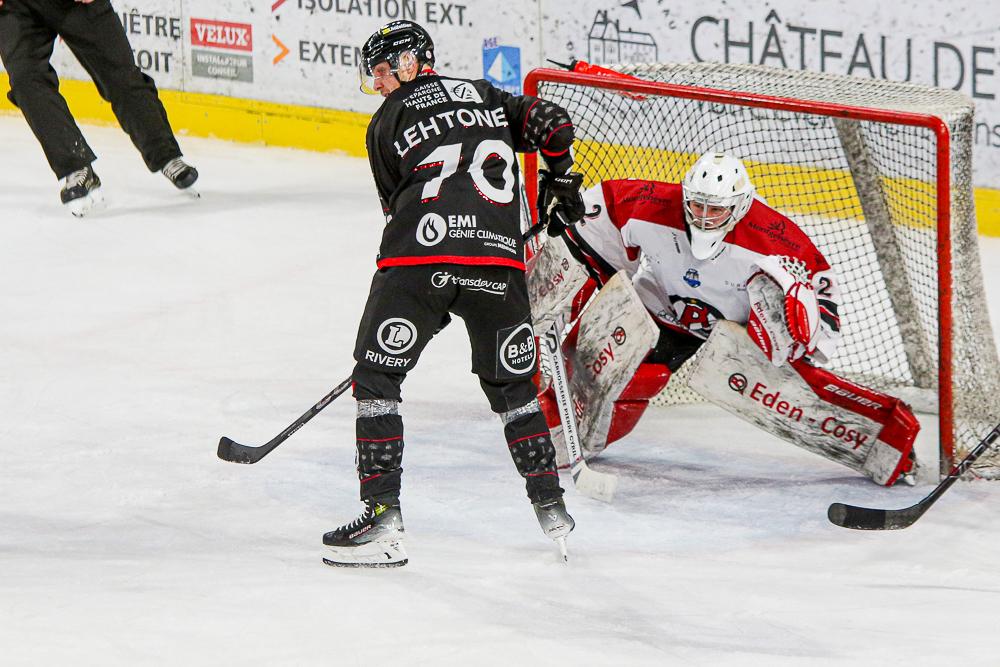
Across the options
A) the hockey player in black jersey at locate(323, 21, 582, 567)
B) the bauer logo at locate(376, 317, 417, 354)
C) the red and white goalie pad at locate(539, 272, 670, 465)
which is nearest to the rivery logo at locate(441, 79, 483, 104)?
the hockey player in black jersey at locate(323, 21, 582, 567)

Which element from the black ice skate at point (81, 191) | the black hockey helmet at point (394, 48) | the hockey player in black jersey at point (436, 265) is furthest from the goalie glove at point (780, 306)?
the black ice skate at point (81, 191)

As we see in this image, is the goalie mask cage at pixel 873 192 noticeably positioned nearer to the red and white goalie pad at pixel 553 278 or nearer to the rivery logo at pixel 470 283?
the red and white goalie pad at pixel 553 278

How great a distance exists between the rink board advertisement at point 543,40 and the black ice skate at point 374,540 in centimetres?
316

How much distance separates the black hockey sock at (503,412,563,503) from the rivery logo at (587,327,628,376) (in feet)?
1.97

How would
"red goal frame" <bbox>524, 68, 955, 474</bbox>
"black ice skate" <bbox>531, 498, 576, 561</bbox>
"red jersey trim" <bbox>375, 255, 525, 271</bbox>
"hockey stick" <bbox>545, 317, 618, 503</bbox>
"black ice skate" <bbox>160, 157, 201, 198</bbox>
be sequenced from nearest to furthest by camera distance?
"red jersey trim" <bbox>375, 255, 525, 271</bbox>, "black ice skate" <bbox>531, 498, 576, 561</bbox>, "red goal frame" <bbox>524, 68, 955, 474</bbox>, "hockey stick" <bbox>545, 317, 618, 503</bbox>, "black ice skate" <bbox>160, 157, 201, 198</bbox>


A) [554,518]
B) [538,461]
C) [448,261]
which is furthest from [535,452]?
[448,261]

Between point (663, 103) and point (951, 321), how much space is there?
192 centimetres

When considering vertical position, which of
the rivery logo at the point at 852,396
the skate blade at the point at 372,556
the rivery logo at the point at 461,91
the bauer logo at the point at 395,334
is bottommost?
the skate blade at the point at 372,556

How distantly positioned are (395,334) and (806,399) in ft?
3.67

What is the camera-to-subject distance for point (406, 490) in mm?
4066

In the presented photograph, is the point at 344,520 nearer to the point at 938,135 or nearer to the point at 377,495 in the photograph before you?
the point at 377,495

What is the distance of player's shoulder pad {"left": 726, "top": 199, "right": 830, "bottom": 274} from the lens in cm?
401

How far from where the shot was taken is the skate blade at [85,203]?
6.50 meters

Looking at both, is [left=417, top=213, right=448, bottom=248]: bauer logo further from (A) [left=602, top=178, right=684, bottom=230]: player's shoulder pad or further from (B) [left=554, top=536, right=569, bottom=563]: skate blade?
(A) [left=602, top=178, right=684, bottom=230]: player's shoulder pad
